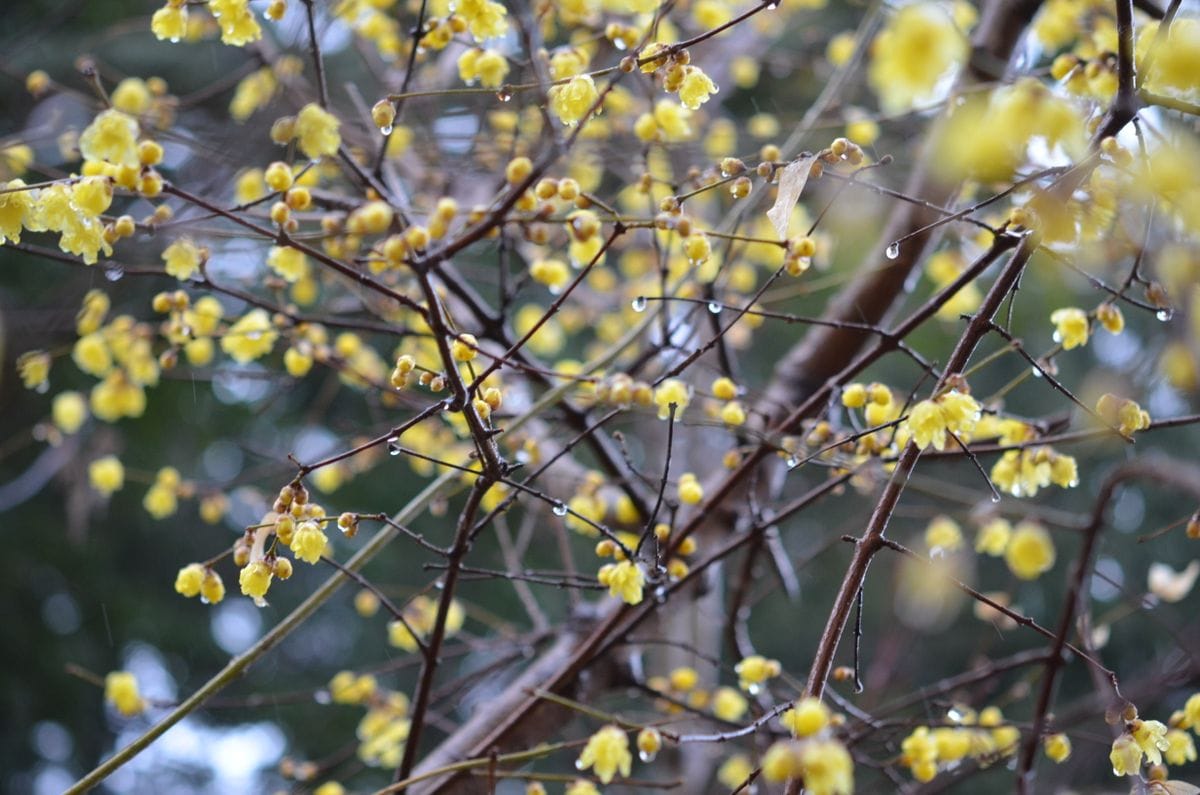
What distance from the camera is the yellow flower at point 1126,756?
0.82 metres

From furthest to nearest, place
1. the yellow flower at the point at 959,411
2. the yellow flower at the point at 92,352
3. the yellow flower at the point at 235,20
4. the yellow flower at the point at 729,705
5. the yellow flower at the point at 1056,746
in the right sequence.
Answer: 1. the yellow flower at the point at 729,705
2. the yellow flower at the point at 92,352
3. the yellow flower at the point at 1056,746
4. the yellow flower at the point at 235,20
5. the yellow flower at the point at 959,411

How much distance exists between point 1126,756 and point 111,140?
987 millimetres

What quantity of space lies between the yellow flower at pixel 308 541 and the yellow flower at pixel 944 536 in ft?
3.06

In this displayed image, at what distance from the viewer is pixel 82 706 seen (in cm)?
435

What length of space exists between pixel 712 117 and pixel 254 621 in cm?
320

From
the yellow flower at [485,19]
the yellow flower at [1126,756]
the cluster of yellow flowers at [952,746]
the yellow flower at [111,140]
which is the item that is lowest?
the cluster of yellow flowers at [952,746]

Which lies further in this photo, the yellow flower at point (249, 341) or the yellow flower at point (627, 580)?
the yellow flower at point (249, 341)

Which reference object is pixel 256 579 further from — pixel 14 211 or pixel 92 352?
pixel 92 352

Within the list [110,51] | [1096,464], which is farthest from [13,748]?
[1096,464]

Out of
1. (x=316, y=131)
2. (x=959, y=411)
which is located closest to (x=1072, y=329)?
(x=959, y=411)

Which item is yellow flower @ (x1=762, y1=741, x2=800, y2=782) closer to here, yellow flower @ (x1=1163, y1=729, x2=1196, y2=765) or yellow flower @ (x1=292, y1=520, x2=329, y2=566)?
yellow flower @ (x1=292, y1=520, x2=329, y2=566)

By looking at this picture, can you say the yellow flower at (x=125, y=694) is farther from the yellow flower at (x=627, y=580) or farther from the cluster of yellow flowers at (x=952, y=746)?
the cluster of yellow flowers at (x=952, y=746)


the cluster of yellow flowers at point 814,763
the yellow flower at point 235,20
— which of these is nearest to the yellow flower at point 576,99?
the yellow flower at point 235,20

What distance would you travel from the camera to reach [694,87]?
92 cm
